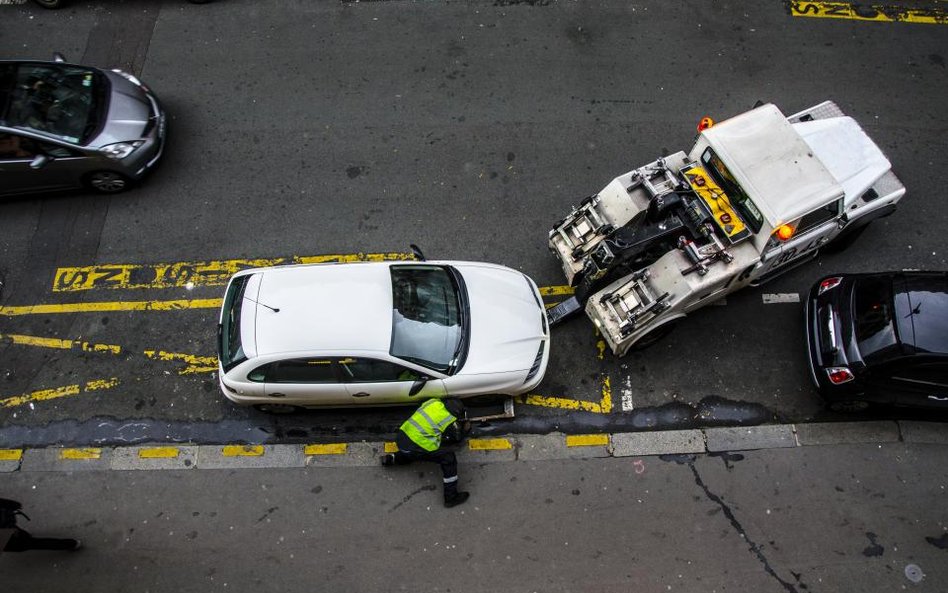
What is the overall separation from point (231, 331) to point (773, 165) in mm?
6385

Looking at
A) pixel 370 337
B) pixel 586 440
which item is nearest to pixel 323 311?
pixel 370 337

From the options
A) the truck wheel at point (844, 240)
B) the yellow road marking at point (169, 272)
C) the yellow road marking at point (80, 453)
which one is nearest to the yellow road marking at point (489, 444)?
the yellow road marking at point (169, 272)

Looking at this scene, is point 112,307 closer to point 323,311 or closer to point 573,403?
point 323,311

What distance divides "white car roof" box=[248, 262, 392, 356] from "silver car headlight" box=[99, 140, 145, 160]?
324 centimetres

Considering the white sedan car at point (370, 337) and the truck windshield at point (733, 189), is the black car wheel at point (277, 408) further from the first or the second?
the truck windshield at point (733, 189)

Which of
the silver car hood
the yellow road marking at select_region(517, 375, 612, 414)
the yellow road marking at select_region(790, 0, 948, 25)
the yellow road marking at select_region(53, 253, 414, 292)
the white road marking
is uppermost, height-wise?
the yellow road marking at select_region(790, 0, 948, 25)

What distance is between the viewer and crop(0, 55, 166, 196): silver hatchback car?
839 centimetres

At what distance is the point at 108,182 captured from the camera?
29.2ft

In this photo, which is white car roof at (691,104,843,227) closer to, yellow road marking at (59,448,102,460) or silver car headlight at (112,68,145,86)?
silver car headlight at (112,68,145,86)

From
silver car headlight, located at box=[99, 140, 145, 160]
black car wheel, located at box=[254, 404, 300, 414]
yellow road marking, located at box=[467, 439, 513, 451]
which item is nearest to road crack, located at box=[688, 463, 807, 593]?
yellow road marking, located at box=[467, 439, 513, 451]

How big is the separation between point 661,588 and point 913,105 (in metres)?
8.21

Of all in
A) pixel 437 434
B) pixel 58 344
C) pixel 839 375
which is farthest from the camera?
pixel 58 344

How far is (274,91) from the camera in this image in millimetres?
9898

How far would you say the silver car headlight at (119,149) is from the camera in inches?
336
